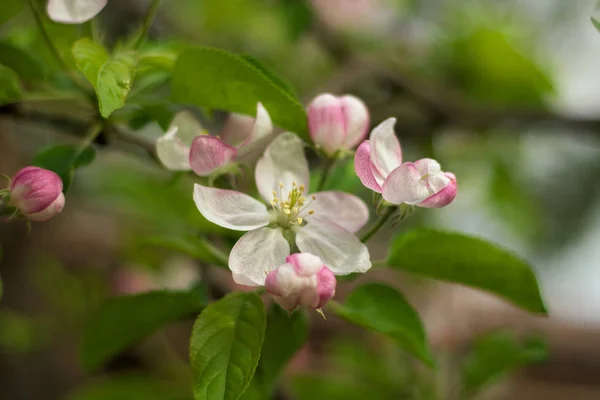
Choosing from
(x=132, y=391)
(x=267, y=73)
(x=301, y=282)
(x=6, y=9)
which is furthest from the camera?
(x=132, y=391)

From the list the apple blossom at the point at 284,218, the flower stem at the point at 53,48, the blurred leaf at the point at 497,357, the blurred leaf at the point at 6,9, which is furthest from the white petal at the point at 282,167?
the blurred leaf at the point at 497,357

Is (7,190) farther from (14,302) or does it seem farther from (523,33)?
(14,302)

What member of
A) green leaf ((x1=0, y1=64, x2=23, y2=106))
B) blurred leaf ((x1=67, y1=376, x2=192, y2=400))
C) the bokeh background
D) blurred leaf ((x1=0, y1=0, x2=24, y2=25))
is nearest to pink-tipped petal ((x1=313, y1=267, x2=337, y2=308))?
the bokeh background

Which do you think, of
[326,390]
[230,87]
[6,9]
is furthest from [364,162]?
[326,390]

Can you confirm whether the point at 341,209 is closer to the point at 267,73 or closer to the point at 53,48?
the point at 267,73

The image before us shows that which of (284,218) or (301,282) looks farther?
(284,218)

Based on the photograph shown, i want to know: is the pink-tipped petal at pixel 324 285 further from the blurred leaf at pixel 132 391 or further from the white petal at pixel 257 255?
the blurred leaf at pixel 132 391
